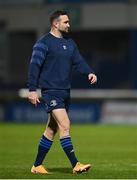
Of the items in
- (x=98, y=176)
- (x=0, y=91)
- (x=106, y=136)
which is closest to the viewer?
(x=98, y=176)

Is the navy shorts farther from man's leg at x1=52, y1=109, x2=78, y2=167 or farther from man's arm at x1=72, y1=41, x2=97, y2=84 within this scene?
man's arm at x1=72, y1=41, x2=97, y2=84

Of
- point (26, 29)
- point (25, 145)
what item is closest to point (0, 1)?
point (26, 29)

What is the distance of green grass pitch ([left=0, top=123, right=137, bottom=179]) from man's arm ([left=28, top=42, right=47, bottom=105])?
104 cm

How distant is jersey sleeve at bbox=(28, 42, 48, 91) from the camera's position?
11.1m

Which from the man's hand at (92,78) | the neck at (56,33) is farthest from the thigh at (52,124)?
the neck at (56,33)

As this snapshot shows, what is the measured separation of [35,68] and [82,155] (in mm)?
4714

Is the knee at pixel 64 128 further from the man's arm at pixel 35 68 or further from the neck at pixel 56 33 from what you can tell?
the neck at pixel 56 33

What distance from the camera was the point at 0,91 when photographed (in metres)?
35.7

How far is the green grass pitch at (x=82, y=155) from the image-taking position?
11.2 m

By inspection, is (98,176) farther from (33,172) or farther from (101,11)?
(101,11)

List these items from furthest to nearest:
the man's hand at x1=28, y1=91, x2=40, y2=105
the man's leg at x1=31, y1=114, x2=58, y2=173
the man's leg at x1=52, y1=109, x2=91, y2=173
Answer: the man's leg at x1=31, y1=114, x2=58, y2=173 → the man's leg at x1=52, y1=109, x2=91, y2=173 → the man's hand at x1=28, y1=91, x2=40, y2=105

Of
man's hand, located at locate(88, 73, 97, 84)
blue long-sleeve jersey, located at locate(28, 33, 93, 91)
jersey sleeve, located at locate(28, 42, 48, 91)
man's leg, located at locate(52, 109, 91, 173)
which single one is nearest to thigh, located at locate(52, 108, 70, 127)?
man's leg, located at locate(52, 109, 91, 173)

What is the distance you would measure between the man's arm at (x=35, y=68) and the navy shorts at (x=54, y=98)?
0.30 m

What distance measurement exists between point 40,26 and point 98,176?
83.8 ft
